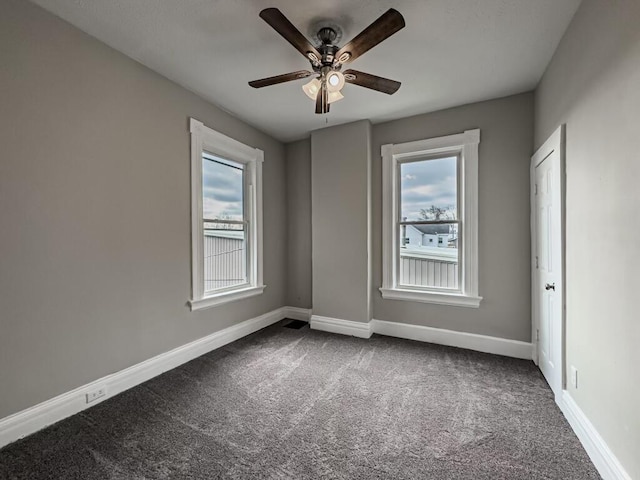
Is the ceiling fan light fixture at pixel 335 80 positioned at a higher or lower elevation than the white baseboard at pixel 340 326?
higher

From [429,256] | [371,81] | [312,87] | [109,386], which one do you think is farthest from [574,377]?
[109,386]

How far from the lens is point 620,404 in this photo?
54.1 inches

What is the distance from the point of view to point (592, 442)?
5.24ft

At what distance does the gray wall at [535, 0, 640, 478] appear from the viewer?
1290mm

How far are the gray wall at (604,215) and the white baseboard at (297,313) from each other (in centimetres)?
296

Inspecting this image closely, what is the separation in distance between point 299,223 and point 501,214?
2572 millimetres

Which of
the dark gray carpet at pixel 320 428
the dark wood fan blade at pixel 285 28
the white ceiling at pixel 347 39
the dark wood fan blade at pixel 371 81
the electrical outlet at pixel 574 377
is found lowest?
the dark gray carpet at pixel 320 428

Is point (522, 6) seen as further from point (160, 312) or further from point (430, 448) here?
point (160, 312)

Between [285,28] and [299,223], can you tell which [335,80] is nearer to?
[285,28]

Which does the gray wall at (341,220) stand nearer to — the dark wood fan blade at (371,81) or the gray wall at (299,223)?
the gray wall at (299,223)

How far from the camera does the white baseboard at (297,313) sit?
421 cm

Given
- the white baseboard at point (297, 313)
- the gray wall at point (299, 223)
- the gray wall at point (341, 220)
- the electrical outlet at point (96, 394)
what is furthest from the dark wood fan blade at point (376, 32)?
the white baseboard at point (297, 313)

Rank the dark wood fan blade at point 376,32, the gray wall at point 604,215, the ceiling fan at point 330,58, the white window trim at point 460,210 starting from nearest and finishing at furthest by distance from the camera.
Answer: the gray wall at point 604,215 → the dark wood fan blade at point 376,32 → the ceiling fan at point 330,58 → the white window trim at point 460,210

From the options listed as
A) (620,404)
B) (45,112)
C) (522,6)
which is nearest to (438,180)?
(522,6)
